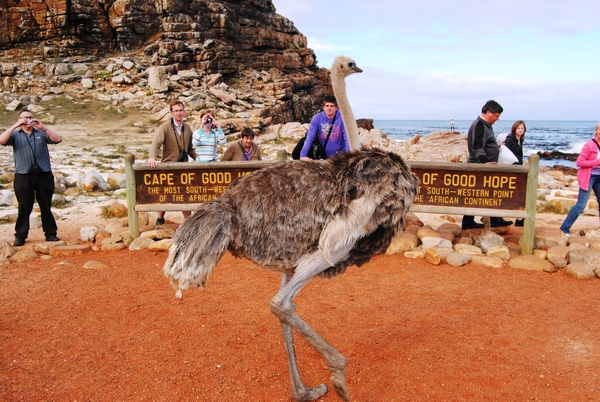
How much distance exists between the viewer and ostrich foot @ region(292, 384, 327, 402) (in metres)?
2.97

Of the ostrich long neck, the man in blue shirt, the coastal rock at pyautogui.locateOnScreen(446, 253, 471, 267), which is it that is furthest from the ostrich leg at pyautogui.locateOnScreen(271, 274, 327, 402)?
the coastal rock at pyautogui.locateOnScreen(446, 253, 471, 267)

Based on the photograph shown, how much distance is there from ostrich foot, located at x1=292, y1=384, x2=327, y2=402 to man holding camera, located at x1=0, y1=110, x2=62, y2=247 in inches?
178

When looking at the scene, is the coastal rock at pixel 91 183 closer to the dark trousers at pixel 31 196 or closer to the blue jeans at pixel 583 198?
the dark trousers at pixel 31 196

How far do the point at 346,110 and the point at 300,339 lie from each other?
5.81ft

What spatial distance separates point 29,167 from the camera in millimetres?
5961

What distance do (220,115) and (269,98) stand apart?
758cm

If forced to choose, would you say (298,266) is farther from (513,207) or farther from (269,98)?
(269,98)

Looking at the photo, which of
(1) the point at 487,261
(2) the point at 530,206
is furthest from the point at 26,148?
(2) the point at 530,206

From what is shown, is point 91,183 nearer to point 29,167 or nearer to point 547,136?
point 29,167

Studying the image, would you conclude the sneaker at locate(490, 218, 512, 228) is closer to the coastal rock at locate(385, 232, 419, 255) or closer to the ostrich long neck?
the coastal rock at locate(385, 232, 419, 255)

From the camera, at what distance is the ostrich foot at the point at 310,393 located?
2.97 m

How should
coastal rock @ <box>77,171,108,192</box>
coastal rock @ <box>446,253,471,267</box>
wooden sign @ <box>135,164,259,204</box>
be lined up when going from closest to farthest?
coastal rock @ <box>446,253,471,267</box>
wooden sign @ <box>135,164,259,204</box>
coastal rock @ <box>77,171,108,192</box>

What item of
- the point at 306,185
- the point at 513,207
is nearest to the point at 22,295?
the point at 306,185

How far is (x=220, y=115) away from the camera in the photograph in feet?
78.1
